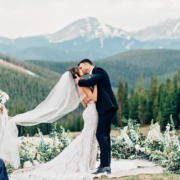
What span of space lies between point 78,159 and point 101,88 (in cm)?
149

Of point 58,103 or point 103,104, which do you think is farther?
point 58,103

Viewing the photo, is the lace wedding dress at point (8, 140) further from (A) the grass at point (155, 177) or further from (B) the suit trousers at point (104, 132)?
(A) the grass at point (155, 177)

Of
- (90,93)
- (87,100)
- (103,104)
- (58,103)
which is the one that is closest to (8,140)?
(58,103)

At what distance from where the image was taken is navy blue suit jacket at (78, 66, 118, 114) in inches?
199

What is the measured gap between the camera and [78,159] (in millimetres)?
5484

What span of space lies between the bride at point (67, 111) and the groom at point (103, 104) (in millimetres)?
174

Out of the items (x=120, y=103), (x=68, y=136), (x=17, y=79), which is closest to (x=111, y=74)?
(x=17, y=79)

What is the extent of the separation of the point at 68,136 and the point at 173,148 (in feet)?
9.17

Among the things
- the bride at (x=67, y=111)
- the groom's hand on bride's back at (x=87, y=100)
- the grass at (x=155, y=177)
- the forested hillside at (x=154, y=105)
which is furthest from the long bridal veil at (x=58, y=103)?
the forested hillside at (x=154, y=105)

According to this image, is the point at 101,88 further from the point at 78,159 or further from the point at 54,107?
the point at 78,159

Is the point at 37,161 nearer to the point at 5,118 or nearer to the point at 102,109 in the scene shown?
the point at 5,118

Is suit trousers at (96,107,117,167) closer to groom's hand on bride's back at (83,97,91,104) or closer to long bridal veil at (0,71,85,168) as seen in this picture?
groom's hand on bride's back at (83,97,91,104)

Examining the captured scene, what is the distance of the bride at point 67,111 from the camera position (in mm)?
5344

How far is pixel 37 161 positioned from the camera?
630 cm
